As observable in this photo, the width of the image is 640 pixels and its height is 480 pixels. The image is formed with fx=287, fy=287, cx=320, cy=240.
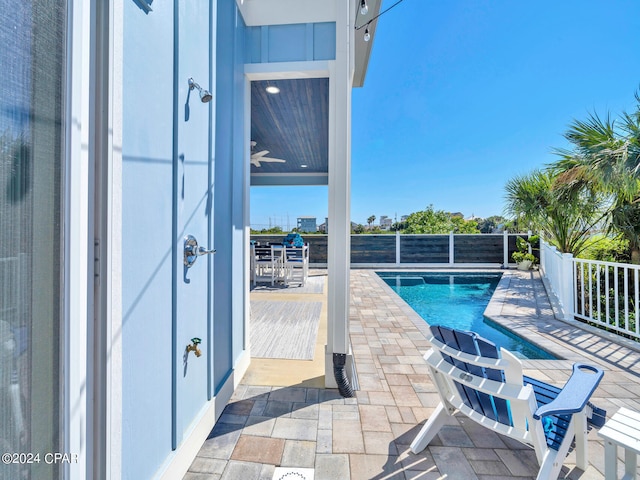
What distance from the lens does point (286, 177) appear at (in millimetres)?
8180

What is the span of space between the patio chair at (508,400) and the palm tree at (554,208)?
14.5 feet

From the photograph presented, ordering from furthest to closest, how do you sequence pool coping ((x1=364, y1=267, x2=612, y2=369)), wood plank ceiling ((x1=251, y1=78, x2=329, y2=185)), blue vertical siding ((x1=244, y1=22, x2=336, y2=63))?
wood plank ceiling ((x1=251, y1=78, x2=329, y2=185))
pool coping ((x1=364, y1=267, x2=612, y2=369))
blue vertical siding ((x1=244, y1=22, x2=336, y2=63))

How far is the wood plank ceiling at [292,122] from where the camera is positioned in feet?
10.0

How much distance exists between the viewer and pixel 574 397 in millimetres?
1368

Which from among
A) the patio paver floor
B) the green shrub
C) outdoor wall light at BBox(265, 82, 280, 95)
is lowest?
the patio paver floor

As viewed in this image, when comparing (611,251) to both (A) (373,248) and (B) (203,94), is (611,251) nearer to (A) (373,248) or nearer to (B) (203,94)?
(B) (203,94)

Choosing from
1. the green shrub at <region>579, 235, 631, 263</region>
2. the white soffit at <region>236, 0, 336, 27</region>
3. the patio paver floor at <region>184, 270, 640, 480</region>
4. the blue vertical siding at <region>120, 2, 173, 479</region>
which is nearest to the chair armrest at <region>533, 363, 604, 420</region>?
the patio paver floor at <region>184, 270, 640, 480</region>


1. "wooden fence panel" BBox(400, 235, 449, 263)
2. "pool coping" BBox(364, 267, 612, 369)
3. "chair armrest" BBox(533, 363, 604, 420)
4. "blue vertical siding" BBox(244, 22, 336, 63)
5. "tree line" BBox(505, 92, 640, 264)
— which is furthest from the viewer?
"wooden fence panel" BBox(400, 235, 449, 263)

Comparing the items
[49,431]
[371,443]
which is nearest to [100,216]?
[49,431]

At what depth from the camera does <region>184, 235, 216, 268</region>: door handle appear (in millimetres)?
1549

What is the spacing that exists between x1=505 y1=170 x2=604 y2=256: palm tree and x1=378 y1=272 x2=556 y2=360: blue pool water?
6.45 ft

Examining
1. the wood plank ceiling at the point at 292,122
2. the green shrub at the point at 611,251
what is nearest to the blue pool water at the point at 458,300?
the green shrub at the point at 611,251

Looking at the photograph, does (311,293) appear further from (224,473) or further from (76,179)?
(76,179)

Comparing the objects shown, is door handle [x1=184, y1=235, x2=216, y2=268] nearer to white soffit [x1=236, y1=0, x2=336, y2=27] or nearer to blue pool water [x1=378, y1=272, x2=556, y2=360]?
white soffit [x1=236, y1=0, x2=336, y2=27]
